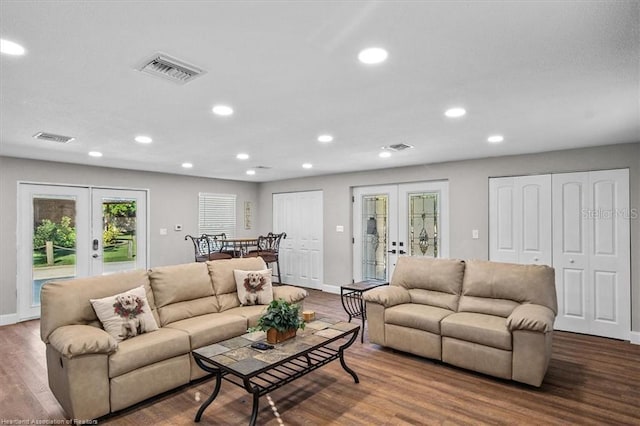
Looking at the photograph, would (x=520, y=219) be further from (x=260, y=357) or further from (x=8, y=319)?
(x=8, y=319)

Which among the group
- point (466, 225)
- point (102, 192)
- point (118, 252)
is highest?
point (102, 192)

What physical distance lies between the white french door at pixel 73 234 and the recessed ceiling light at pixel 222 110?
3.95 meters

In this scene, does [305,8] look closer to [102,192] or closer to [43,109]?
[43,109]

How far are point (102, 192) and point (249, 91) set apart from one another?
4584 millimetres

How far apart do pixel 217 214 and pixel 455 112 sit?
568cm

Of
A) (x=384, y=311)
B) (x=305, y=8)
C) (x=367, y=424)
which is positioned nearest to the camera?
(x=305, y=8)

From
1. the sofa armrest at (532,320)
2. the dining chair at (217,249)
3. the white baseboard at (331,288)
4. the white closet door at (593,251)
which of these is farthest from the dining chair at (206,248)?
the white closet door at (593,251)

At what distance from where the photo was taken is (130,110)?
113 inches

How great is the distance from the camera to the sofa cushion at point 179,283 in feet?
11.1

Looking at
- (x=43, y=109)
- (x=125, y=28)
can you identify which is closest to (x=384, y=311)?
(x=125, y=28)

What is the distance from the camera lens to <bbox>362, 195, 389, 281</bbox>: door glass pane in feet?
20.5

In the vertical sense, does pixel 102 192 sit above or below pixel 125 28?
below

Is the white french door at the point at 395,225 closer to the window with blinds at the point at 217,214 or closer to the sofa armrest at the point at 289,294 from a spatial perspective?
the sofa armrest at the point at 289,294

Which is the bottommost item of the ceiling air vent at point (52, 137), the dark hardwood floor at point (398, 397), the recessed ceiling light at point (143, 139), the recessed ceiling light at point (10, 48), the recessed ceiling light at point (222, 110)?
the dark hardwood floor at point (398, 397)
